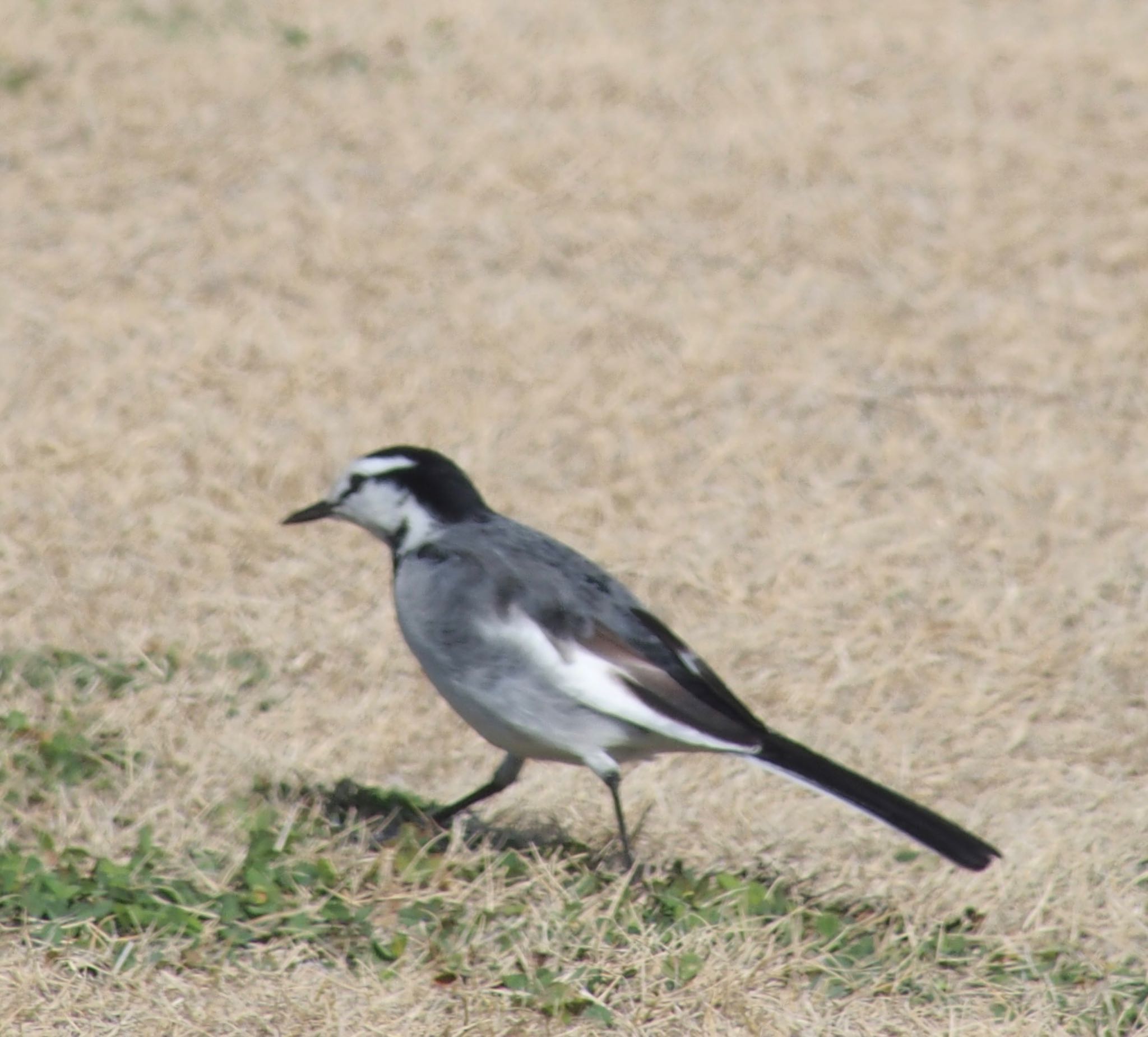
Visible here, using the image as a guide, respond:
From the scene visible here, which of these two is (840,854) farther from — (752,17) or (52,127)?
(752,17)

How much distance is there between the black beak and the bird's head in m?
0.12

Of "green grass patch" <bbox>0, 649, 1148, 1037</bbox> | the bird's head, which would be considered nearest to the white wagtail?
the bird's head

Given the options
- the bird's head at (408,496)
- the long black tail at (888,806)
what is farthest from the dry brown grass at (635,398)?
the bird's head at (408,496)

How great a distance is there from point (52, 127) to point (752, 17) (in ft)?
13.2

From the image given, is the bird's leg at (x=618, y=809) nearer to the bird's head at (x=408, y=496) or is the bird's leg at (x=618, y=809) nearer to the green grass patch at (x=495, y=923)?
the green grass patch at (x=495, y=923)

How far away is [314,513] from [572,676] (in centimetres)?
120

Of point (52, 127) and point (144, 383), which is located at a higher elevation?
point (52, 127)

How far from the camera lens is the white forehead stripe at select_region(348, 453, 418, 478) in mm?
4797

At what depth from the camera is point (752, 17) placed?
33.6ft

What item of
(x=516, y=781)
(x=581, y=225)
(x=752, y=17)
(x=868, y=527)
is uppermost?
(x=752, y=17)


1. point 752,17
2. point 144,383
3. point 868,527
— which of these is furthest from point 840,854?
point 752,17

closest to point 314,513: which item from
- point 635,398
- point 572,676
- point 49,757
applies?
point 49,757

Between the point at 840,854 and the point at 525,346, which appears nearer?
the point at 840,854

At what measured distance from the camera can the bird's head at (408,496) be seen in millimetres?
4734
